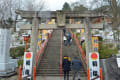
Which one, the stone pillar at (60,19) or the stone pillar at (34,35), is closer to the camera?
the stone pillar at (60,19)

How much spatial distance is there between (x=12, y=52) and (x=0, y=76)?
725 cm

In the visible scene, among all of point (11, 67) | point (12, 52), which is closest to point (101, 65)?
point (11, 67)

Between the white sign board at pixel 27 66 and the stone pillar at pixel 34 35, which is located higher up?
the stone pillar at pixel 34 35

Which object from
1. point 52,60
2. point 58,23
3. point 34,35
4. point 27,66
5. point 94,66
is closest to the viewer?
point 94,66

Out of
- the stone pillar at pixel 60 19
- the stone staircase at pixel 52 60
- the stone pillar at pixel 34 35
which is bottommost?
the stone staircase at pixel 52 60

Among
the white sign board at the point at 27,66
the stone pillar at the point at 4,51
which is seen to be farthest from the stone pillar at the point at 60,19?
the stone pillar at the point at 4,51

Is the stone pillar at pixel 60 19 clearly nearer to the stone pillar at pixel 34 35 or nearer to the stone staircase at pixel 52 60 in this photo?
the stone pillar at pixel 34 35

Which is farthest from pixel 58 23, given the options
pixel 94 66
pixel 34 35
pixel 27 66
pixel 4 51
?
pixel 4 51

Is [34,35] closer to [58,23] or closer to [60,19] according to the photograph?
[58,23]

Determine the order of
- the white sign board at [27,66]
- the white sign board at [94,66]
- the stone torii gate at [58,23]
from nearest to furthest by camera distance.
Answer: the white sign board at [94,66]
the white sign board at [27,66]
the stone torii gate at [58,23]

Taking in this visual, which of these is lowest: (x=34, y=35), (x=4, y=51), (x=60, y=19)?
(x=4, y=51)

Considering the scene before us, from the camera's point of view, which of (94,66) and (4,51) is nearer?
(94,66)

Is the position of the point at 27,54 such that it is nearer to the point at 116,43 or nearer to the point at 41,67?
the point at 41,67

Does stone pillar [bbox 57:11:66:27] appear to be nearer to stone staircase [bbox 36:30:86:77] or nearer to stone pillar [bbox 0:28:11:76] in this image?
stone staircase [bbox 36:30:86:77]
